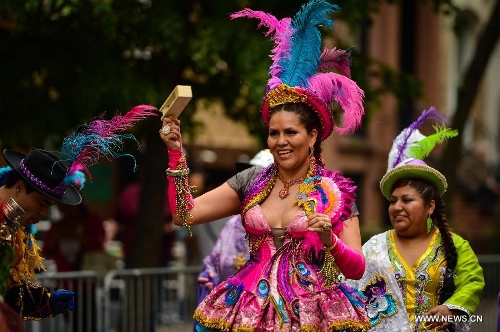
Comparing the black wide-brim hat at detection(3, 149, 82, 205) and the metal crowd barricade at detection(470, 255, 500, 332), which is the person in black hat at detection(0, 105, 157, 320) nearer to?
the black wide-brim hat at detection(3, 149, 82, 205)

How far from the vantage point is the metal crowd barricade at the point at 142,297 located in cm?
1050

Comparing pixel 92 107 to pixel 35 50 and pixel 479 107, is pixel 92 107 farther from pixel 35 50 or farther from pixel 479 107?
pixel 479 107

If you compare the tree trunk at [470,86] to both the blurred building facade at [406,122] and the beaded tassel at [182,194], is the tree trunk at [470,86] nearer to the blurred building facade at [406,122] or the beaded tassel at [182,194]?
the blurred building facade at [406,122]

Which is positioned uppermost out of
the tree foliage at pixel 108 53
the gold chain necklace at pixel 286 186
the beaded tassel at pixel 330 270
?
the tree foliage at pixel 108 53

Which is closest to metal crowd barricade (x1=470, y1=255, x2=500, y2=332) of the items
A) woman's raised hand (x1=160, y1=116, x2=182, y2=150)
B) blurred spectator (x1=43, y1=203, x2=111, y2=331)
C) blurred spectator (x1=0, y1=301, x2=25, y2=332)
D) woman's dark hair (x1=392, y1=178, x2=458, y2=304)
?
blurred spectator (x1=43, y1=203, x2=111, y2=331)

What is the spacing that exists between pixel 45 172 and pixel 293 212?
1430 millimetres

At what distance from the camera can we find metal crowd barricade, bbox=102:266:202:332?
1050 cm

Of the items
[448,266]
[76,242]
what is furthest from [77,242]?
[448,266]

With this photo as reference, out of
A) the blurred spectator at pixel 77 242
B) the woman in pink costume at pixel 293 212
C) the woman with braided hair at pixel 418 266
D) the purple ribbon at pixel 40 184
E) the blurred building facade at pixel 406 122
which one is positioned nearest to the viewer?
the woman in pink costume at pixel 293 212

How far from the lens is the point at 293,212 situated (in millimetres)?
5934

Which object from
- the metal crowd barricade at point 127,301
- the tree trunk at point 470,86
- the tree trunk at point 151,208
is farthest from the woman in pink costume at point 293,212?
the tree trunk at point 470,86

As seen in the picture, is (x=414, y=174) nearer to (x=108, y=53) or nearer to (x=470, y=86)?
(x=108, y=53)

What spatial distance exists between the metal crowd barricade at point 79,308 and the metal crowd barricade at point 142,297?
15cm

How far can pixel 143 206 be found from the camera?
11.5 meters
